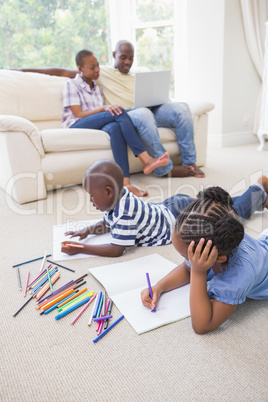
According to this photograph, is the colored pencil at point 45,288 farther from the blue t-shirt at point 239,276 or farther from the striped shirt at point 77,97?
the striped shirt at point 77,97

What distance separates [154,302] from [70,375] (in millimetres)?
294

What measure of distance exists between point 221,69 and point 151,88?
50.3 inches

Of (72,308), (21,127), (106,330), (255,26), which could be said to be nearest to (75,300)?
(72,308)

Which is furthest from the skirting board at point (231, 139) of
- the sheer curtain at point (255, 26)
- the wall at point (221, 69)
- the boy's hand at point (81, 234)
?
the boy's hand at point (81, 234)

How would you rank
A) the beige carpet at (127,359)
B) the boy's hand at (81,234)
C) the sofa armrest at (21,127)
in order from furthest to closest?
the sofa armrest at (21,127) → the boy's hand at (81,234) → the beige carpet at (127,359)

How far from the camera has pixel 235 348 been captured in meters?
0.82

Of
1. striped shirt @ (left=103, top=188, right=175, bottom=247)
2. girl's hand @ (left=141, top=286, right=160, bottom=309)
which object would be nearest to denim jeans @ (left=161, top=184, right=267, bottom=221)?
striped shirt @ (left=103, top=188, right=175, bottom=247)

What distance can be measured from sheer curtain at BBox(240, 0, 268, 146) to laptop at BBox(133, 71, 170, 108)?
4.18 feet

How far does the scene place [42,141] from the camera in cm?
210

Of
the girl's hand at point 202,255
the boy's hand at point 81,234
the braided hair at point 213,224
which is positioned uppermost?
the braided hair at point 213,224

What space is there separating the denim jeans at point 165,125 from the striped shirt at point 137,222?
3.36ft

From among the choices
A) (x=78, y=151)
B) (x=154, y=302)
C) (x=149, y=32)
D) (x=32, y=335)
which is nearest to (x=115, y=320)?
(x=154, y=302)

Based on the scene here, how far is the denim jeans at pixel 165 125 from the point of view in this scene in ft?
7.64

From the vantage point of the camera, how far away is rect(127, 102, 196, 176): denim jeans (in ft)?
7.64
